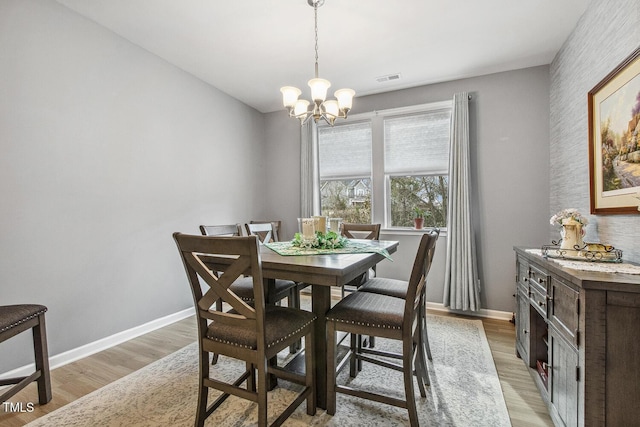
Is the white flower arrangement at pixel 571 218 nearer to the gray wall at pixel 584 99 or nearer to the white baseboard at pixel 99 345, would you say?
the gray wall at pixel 584 99

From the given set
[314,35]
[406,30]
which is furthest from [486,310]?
[314,35]

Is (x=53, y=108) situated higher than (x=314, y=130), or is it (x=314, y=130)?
(x=314, y=130)

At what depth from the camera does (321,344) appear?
5.73ft

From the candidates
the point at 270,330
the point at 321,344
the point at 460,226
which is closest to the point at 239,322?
the point at 270,330

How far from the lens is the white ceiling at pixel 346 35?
229 cm

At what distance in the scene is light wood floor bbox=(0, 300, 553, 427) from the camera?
1.74 metres

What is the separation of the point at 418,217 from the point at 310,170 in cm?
159

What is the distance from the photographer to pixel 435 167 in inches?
143

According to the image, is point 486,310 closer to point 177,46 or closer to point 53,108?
point 177,46

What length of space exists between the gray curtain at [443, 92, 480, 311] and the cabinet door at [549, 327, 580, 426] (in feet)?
5.34

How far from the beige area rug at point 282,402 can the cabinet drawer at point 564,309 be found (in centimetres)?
64

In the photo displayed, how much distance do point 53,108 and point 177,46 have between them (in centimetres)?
119

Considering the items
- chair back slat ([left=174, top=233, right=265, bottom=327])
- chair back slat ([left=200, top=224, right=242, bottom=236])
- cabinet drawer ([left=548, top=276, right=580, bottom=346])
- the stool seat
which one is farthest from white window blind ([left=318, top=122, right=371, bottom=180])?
the stool seat

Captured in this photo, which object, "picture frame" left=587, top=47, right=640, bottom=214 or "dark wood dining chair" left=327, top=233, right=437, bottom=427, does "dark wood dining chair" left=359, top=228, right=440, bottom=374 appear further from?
"picture frame" left=587, top=47, right=640, bottom=214
